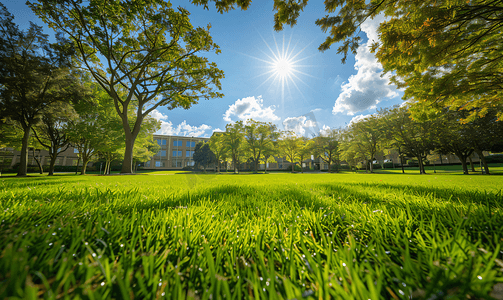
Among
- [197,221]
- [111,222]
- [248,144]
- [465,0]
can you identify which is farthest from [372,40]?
[248,144]

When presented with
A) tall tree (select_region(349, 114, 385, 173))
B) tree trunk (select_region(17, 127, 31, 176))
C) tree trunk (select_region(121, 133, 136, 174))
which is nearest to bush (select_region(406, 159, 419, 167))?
tall tree (select_region(349, 114, 385, 173))

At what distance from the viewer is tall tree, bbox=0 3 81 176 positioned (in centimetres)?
1128

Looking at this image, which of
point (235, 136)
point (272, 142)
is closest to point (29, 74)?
point (235, 136)

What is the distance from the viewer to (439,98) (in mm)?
7590

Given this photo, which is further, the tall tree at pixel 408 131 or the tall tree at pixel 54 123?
the tall tree at pixel 408 131

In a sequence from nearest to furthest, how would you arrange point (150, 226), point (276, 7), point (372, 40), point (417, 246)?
1. point (417, 246)
2. point (150, 226)
3. point (276, 7)
4. point (372, 40)

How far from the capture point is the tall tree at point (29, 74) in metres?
11.3

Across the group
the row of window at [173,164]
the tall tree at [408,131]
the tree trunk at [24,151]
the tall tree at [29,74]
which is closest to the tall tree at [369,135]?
the tall tree at [408,131]

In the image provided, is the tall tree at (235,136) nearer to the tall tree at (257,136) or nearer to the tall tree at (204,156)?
the tall tree at (257,136)

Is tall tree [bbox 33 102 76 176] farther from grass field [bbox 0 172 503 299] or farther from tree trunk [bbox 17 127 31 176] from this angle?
grass field [bbox 0 172 503 299]

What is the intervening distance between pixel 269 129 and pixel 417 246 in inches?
1255

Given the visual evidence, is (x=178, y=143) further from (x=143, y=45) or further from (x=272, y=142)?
(x=143, y=45)

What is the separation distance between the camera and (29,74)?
38.0 ft

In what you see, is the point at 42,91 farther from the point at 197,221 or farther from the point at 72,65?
the point at 197,221
